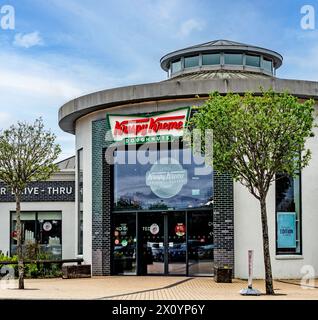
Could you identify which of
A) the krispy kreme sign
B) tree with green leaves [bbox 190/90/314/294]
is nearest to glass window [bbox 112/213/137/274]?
the krispy kreme sign

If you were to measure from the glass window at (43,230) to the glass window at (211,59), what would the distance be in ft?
29.8

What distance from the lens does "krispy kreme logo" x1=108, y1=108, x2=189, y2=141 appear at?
25.2 meters

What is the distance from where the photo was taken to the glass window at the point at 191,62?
103 feet

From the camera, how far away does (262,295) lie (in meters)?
19.4

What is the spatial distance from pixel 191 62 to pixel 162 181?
24.7ft

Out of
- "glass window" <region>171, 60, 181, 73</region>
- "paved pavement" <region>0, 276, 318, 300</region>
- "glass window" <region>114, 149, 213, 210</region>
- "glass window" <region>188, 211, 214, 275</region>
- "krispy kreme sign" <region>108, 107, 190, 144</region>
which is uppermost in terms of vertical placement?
"glass window" <region>171, 60, 181, 73</region>

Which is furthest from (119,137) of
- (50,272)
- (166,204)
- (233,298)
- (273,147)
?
(233,298)

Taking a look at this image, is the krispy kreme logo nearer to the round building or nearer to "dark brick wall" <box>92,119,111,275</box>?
the round building

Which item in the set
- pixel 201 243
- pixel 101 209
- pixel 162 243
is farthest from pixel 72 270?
pixel 201 243

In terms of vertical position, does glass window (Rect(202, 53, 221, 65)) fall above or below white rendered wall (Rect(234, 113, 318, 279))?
above

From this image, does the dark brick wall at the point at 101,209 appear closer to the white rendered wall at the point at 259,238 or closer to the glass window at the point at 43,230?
the white rendered wall at the point at 259,238

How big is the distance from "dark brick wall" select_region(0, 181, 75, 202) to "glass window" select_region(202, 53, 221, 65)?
7.75 meters

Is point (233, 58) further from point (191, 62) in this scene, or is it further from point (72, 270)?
point (72, 270)

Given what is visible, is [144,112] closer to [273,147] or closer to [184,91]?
[184,91]
